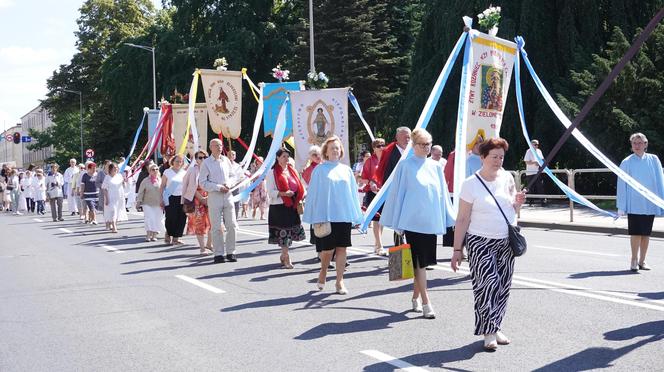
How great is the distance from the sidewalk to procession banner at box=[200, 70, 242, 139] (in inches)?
278

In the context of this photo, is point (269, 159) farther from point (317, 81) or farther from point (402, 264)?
point (402, 264)

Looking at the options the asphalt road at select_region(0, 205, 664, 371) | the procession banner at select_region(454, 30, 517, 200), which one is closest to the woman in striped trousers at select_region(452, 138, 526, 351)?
the asphalt road at select_region(0, 205, 664, 371)

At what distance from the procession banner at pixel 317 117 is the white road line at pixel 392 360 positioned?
902cm

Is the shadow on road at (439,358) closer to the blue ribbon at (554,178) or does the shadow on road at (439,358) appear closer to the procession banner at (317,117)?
the blue ribbon at (554,178)

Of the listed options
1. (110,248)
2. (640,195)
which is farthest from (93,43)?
(640,195)

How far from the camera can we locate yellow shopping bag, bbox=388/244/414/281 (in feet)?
23.3

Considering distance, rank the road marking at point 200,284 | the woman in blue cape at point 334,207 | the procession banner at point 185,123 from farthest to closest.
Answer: the procession banner at point 185,123 → the road marking at point 200,284 → the woman in blue cape at point 334,207

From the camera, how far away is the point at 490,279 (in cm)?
595

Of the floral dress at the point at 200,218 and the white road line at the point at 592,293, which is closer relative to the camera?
the white road line at the point at 592,293

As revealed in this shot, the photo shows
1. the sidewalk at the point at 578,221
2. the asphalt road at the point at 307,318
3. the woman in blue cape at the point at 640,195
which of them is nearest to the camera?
the asphalt road at the point at 307,318

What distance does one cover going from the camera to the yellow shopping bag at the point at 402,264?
709cm

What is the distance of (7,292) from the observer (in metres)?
9.48

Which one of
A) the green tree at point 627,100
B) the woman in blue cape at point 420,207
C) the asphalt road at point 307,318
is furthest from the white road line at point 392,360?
the green tree at point 627,100

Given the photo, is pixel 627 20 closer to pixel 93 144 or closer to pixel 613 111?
pixel 613 111
